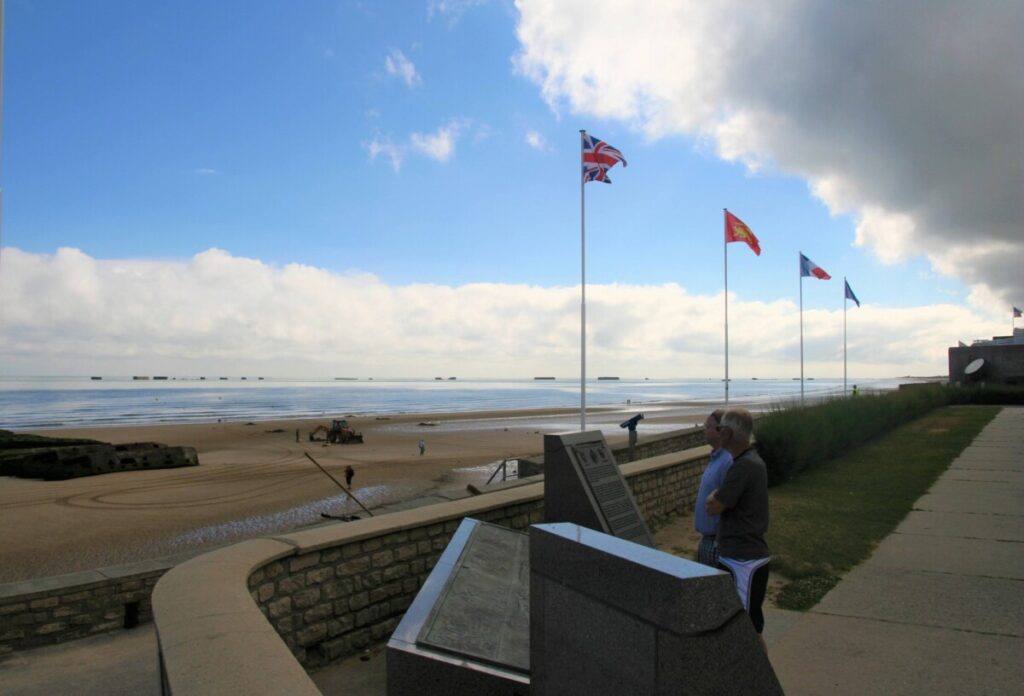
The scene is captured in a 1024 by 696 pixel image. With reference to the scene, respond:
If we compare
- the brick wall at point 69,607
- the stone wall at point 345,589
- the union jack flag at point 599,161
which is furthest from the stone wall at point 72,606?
the union jack flag at point 599,161

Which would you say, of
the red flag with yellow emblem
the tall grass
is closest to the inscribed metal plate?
the tall grass

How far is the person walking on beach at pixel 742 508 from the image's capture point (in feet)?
13.2

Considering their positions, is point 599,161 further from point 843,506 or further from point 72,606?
point 72,606

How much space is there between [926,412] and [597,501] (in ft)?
97.1

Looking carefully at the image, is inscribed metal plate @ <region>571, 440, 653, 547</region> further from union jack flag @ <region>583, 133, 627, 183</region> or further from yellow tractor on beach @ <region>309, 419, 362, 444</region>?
yellow tractor on beach @ <region>309, 419, 362, 444</region>

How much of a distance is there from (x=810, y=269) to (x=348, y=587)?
29953 mm

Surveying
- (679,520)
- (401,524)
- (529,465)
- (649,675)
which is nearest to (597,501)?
(401,524)

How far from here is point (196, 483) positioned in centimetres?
1972

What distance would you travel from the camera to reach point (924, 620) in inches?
213

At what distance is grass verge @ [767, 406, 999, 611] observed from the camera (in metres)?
6.96

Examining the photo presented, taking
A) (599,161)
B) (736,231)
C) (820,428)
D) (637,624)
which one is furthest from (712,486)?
(736,231)

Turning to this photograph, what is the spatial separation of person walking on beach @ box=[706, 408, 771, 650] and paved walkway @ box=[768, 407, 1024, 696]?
2.77ft

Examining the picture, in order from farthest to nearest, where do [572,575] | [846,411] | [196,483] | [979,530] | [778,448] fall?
[196,483], [846,411], [778,448], [979,530], [572,575]

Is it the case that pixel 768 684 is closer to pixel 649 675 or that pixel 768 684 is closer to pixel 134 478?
pixel 649 675
